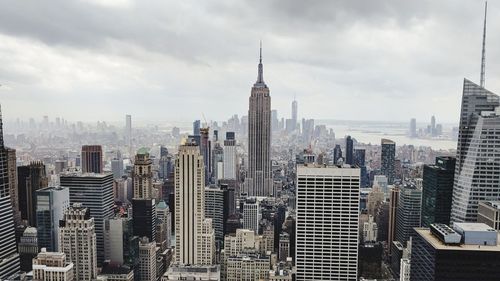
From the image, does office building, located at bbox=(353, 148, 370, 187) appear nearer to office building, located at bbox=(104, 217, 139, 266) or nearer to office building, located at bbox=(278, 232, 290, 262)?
office building, located at bbox=(278, 232, 290, 262)

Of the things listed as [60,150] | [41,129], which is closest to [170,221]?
[60,150]

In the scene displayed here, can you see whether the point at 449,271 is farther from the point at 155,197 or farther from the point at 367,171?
the point at 367,171

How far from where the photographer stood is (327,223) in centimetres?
1356

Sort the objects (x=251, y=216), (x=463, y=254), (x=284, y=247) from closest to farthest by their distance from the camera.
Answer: (x=463, y=254) < (x=284, y=247) < (x=251, y=216)

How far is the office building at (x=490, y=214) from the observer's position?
10738mm

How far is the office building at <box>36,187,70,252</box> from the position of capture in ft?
49.8

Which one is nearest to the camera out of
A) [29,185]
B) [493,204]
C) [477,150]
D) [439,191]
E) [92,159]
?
[493,204]

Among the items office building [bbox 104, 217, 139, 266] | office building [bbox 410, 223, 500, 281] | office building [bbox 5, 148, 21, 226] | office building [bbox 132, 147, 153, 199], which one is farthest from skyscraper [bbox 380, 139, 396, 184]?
office building [bbox 5, 148, 21, 226]

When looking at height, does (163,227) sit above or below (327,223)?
below

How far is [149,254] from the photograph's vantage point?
51.4ft

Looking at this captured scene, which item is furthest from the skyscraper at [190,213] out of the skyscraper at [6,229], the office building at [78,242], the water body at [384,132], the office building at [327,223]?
the water body at [384,132]

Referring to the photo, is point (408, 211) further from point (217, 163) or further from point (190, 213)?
point (217, 163)

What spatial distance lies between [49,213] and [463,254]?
46.3 feet


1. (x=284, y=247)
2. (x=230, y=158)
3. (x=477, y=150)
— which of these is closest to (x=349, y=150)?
(x=284, y=247)
